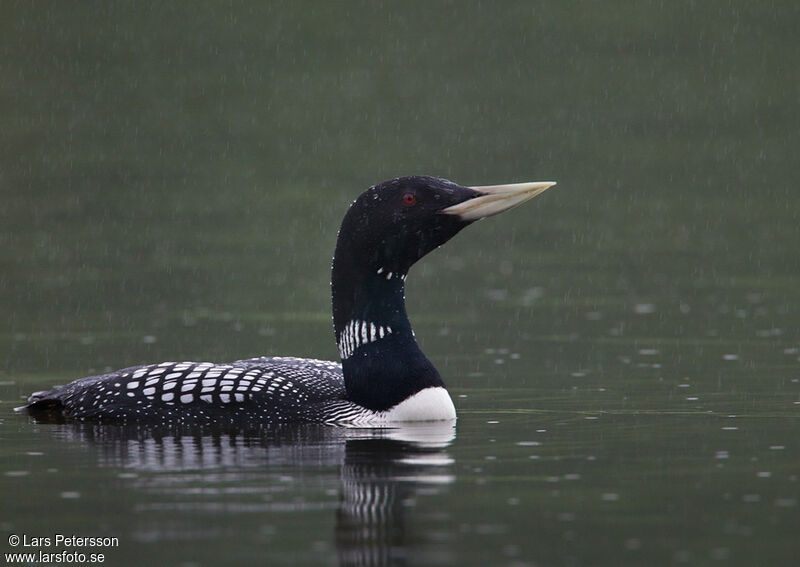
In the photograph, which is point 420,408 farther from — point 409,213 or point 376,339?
point 409,213

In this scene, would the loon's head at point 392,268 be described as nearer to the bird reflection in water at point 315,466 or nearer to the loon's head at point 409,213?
the loon's head at point 409,213

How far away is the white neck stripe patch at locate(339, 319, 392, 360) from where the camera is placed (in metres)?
9.05

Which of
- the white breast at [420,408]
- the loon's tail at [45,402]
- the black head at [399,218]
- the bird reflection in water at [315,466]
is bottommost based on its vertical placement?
the bird reflection in water at [315,466]

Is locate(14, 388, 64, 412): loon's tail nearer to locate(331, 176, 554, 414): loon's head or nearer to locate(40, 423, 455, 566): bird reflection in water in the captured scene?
locate(40, 423, 455, 566): bird reflection in water

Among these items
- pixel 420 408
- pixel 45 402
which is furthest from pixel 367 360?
pixel 45 402

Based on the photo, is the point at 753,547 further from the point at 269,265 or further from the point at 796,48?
the point at 796,48

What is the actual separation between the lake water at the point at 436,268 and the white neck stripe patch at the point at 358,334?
612 millimetres

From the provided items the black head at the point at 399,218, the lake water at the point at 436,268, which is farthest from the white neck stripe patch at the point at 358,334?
the lake water at the point at 436,268

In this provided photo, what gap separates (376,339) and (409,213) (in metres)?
0.72

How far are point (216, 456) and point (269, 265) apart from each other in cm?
991

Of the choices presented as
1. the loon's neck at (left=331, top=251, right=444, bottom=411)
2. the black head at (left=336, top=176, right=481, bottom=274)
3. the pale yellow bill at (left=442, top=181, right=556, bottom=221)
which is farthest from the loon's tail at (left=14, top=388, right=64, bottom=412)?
the pale yellow bill at (left=442, top=181, right=556, bottom=221)

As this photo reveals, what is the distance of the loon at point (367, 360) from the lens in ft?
29.4

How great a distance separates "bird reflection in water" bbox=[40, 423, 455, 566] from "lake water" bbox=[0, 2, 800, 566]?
0.03 metres

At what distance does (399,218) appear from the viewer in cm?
893
